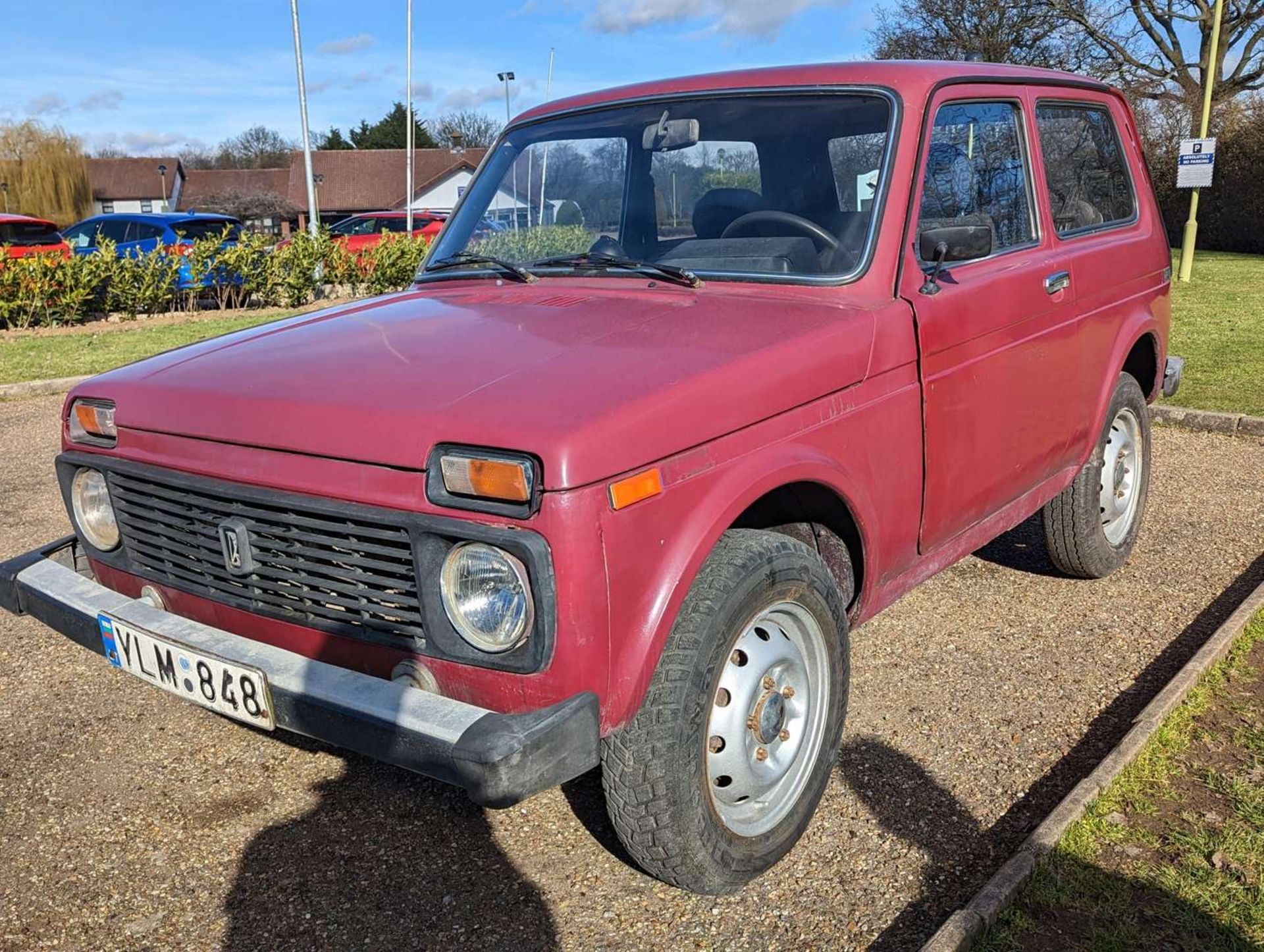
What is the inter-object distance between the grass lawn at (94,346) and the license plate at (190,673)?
25.0 ft

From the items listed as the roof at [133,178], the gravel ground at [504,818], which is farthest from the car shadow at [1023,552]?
the roof at [133,178]

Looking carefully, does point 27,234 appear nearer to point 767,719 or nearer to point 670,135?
point 670,135

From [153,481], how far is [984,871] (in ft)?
7.97

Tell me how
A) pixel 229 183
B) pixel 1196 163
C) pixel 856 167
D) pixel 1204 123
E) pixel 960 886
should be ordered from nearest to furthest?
pixel 960 886
pixel 856 167
pixel 1196 163
pixel 1204 123
pixel 229 183

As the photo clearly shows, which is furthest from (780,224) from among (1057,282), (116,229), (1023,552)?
A: (116,229)

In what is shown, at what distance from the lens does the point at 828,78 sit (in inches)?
138

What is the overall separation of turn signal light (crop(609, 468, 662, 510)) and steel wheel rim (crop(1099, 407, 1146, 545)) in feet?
10.1

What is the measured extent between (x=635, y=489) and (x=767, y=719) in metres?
0.85

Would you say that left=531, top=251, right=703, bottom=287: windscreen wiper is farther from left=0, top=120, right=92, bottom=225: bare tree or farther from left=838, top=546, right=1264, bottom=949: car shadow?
left=0, top=120, right=92, bottom=225: bare tree

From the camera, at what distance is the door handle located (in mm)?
3893

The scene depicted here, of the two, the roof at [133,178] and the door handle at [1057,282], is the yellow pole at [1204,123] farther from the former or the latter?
the roof at [133,178]

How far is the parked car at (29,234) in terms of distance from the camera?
56.8ft

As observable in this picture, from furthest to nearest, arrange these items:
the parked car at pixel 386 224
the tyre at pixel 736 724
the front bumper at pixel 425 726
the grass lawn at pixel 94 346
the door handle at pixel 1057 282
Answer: the parked car at pixel 386 224
the grass lawn at pixel 94 346
the door handle at pixel 1057 282
the tyre at pixel 736 724
the front bumper at pixel 425 726

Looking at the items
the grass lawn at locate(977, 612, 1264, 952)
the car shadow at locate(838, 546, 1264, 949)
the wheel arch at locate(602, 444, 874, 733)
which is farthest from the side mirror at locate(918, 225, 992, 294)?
the grass lawn at locate(977, 612, 1264, 952)
